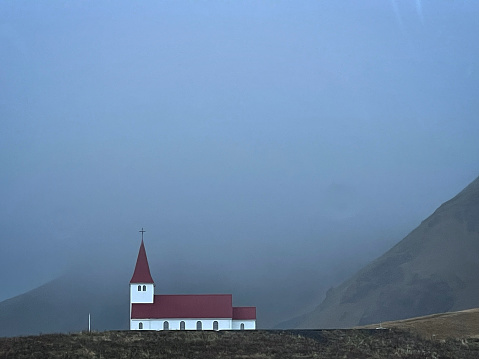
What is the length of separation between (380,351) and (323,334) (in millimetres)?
9389

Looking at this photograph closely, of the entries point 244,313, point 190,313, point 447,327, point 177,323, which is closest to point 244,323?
point 244,313

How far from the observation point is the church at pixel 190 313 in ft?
274

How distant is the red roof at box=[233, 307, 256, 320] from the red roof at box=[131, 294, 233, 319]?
5.63 ft

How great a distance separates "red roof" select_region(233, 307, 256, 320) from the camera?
85438mm

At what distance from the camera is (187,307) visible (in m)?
84.4

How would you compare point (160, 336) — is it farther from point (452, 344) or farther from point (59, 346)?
point (452, 344)

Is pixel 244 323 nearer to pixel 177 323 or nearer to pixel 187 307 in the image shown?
pixel 187 307

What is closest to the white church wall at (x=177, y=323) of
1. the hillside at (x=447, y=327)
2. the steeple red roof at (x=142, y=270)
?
the steeple red roof at (x=142, y=270)

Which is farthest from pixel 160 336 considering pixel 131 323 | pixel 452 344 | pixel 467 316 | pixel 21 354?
pixel 467 316

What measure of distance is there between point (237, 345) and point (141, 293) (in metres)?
36.3

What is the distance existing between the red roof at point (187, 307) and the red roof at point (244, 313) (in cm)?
172

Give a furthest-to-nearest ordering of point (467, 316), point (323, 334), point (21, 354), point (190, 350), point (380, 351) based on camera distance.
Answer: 1. point (467, 316)
2. point (323, 334)
3. point (380, 351)
4. point (190, 350)
5. point (21, 354)

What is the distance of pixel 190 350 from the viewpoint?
5041 cm

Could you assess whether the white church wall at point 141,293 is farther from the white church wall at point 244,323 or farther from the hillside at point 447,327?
the hillside at point 447,327
